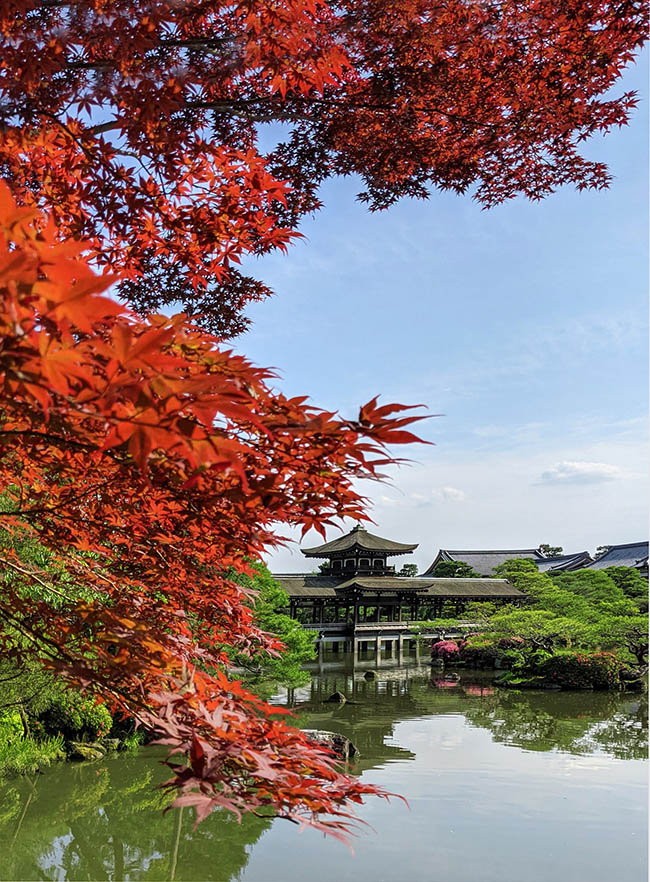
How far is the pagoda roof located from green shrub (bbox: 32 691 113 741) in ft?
66.3

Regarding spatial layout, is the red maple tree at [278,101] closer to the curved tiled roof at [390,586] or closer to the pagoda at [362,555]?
the curved tiled roof at [390,586]

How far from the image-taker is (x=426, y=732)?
11.6m

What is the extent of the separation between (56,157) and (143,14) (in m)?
0.68

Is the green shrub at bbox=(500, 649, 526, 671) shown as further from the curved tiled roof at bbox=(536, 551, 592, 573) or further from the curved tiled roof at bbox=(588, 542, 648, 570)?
the curved tiled roof at bbox=(536, 551, 592, 573)

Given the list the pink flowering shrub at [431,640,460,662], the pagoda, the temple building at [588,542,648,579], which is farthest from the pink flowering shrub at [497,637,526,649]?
the temple building at [588,542,648,579]

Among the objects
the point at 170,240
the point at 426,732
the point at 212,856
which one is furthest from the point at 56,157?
the point at 426,732

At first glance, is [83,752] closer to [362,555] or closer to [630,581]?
[362,555]

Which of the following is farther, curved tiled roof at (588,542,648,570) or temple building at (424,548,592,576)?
temple building at (424,548,592,576)

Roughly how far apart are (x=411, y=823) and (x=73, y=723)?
16.9 feet

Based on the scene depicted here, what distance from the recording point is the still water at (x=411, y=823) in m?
5.61

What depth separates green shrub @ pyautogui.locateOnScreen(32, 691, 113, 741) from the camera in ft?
28.1

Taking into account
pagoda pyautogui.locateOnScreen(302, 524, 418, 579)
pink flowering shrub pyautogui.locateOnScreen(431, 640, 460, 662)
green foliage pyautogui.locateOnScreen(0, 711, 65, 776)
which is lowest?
pink flowering shrub pyautogui.locateOnScreen(431, 640, 460, 662)

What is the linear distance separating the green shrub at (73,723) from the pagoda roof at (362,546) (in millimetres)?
20218

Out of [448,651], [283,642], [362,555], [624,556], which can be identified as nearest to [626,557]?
[624,556]
